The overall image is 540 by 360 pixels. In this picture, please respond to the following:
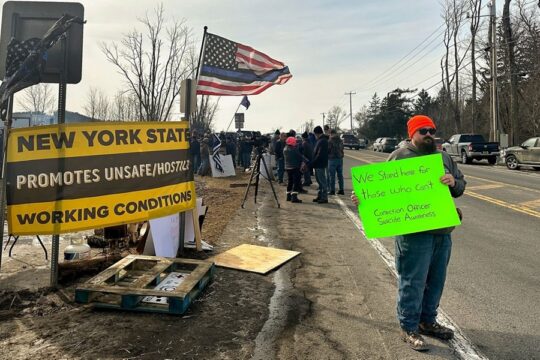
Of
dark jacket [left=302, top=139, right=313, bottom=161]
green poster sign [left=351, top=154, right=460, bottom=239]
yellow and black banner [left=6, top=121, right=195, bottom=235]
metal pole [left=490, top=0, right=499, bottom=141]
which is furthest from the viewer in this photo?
metal pole [left=490, top=0, right=499, bottom=141]

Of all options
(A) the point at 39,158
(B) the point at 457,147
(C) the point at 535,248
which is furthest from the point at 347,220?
(B) the point at 457,147

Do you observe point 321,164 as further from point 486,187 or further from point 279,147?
point 486,187

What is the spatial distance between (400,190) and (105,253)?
4.16 m

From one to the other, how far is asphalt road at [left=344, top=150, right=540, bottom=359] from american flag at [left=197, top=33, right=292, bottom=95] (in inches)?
176

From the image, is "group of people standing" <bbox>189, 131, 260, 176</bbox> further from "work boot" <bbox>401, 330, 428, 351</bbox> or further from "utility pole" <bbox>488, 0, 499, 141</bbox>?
"utility pole" <bbox>488, 0, 499, 141</bbox>

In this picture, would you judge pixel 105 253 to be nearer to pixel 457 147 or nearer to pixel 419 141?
pixel 419 141

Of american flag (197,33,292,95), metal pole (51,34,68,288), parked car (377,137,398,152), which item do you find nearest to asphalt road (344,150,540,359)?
metal pole (51,34,68,288)

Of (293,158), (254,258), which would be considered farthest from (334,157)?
(254,258)

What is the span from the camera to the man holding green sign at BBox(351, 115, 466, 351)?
3.62 meters

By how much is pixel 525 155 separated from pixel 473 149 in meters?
4.99

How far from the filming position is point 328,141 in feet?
41.5

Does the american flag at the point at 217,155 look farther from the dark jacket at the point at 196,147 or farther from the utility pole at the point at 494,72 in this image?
the utility pole at the point at 494,72

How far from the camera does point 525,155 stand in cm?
2197

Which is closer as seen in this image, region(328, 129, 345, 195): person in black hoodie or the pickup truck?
region(328, 129, 345, 195): person in black hoodie
